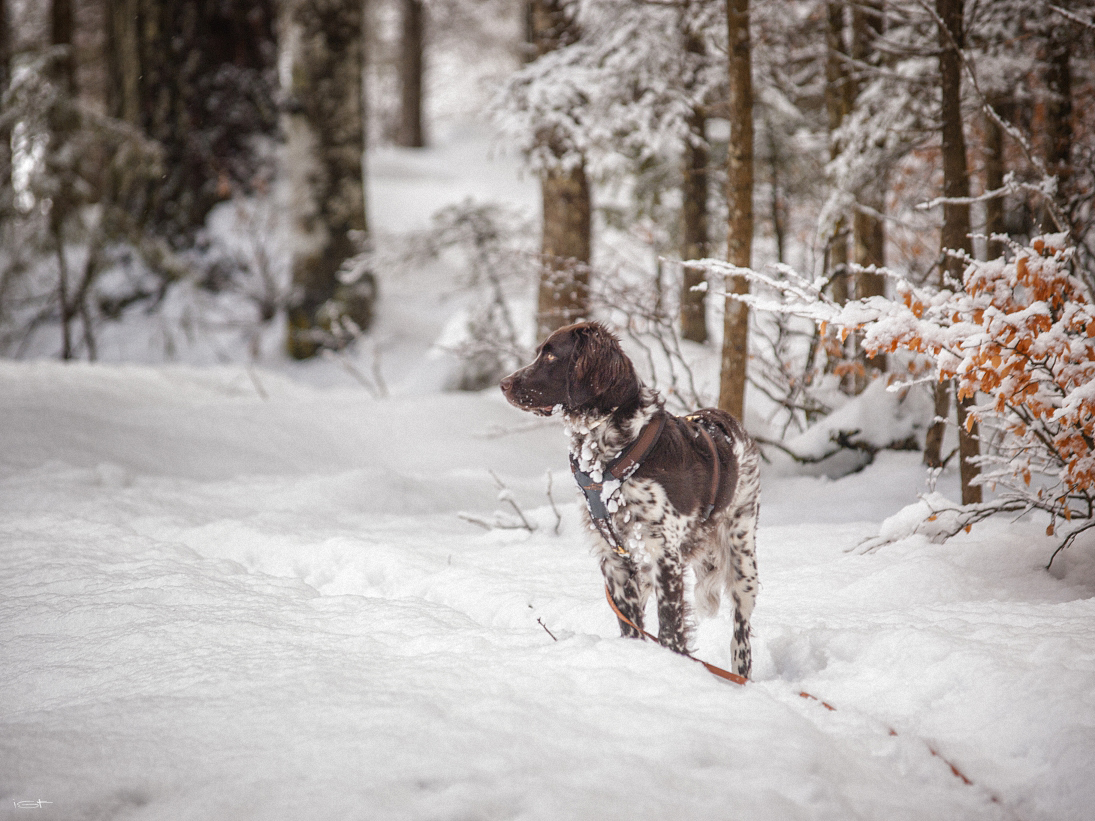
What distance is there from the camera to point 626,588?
2975 millimetres

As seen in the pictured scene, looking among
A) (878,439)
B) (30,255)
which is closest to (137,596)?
(878,439)

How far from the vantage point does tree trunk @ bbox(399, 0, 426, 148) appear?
73.0ft

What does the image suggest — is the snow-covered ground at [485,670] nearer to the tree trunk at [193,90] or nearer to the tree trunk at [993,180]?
the tree trunk at [993,180]

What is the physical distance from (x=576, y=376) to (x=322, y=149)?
10.1m

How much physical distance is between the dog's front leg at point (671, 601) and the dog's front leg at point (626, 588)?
14 centimetres

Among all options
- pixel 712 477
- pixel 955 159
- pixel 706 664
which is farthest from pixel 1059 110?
pixel 706 664

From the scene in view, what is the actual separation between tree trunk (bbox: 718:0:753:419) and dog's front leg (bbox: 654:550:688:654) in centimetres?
260

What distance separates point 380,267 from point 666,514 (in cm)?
739

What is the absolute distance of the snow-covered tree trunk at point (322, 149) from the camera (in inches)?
431

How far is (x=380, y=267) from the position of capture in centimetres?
929

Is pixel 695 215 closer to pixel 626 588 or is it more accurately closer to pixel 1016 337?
pixel 1016 337

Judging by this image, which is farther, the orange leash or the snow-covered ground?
the orange leash

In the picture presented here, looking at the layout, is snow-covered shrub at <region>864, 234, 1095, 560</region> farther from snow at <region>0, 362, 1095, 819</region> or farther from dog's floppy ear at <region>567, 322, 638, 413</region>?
dog's floppy ear at <region>567, 322, 638, 413</region>

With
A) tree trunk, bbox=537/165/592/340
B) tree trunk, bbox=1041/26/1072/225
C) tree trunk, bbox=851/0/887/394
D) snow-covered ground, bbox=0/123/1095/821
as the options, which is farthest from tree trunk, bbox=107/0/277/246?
tree trunk, bbox=1041/26/1072/225
